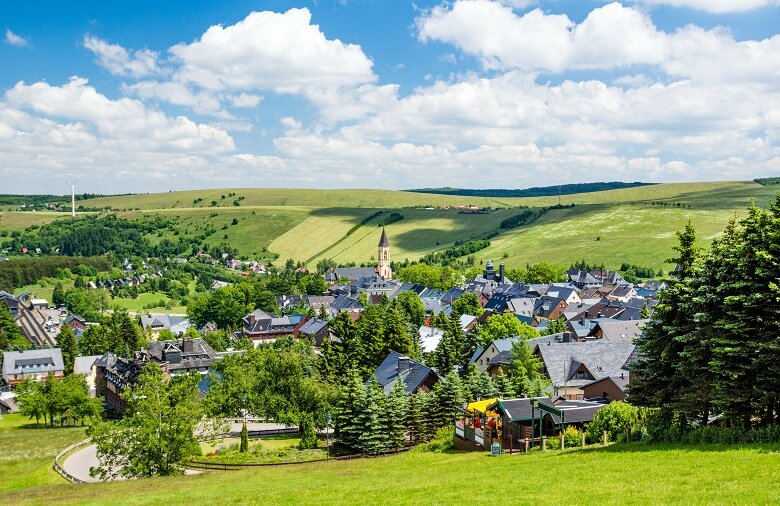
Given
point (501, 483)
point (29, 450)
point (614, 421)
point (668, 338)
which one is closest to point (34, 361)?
point (29, 450)

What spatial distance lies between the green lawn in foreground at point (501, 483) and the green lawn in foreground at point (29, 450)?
18.1m

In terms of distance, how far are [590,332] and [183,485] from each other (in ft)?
240

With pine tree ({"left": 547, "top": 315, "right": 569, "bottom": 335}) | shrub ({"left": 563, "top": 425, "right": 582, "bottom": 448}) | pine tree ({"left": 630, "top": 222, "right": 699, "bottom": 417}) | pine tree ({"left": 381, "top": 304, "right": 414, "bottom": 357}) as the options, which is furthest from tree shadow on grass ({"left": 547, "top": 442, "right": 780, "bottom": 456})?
pine tree ({"left": 547, "top": 315, "right": 569, "bottom": 335})

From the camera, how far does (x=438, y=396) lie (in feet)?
182

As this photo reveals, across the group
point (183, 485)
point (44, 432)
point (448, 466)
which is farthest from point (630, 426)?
point (44, 432)

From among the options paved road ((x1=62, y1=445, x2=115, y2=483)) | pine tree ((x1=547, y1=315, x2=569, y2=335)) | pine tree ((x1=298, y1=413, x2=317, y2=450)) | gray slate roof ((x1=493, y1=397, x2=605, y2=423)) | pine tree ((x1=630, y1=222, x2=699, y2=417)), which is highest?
pine tree ((x1=630, y1=222, x2=699, y2=417))

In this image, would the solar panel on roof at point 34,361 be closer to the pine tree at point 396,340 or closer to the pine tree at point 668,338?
the pine tree at point 396,340

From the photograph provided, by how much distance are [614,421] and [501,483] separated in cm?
1552

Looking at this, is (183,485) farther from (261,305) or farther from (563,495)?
(261,305)

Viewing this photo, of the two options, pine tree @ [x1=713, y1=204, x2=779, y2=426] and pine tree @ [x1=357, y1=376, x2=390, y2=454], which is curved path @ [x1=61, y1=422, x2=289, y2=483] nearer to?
pine tree @ [x1=357, y1=376, x2=390, y2=454]

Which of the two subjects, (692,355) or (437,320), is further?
(437,320)

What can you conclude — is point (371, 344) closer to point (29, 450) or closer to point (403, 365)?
point (403, 365)

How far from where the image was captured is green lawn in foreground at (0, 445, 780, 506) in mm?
21094

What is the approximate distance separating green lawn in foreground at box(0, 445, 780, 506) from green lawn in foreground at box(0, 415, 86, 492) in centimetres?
1810
